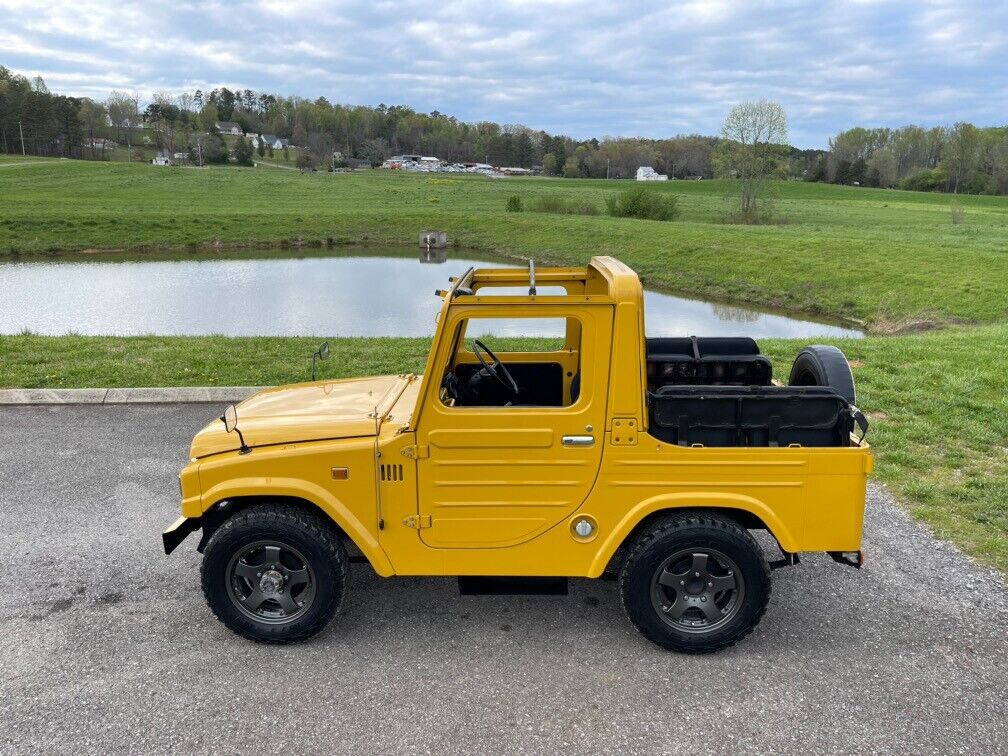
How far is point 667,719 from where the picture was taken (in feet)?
12.3

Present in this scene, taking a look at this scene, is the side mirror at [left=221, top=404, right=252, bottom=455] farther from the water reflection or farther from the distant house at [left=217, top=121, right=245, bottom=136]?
A: the distant house at [left=217, top=121, right=245, bottom=136]

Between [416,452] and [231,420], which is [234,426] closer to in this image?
[231,420]

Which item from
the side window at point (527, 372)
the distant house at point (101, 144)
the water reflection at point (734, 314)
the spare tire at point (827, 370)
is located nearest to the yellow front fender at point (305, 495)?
the side window at point (527, 372)

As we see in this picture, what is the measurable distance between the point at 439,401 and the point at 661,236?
32.4 meters

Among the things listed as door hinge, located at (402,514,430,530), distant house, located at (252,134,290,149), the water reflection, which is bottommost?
the water reflection

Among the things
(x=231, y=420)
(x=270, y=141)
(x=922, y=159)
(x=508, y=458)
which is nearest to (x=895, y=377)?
(x=508, y=458)

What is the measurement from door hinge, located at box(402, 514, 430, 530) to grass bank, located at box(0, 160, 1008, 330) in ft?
65.4

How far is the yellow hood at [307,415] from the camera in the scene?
4301 mm

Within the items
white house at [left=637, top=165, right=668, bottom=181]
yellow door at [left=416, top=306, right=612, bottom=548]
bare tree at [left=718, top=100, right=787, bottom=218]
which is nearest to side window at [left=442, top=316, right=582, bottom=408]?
yellow door at [left=416, top=306, right=612, bottom=548]

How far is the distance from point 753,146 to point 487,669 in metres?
49.5

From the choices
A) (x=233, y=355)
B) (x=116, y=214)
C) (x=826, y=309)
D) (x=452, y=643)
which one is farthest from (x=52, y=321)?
(x=116, y=214)

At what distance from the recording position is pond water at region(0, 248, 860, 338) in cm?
1753

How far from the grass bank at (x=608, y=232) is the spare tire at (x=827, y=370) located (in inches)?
693

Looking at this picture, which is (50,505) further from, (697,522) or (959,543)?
(959,543)
